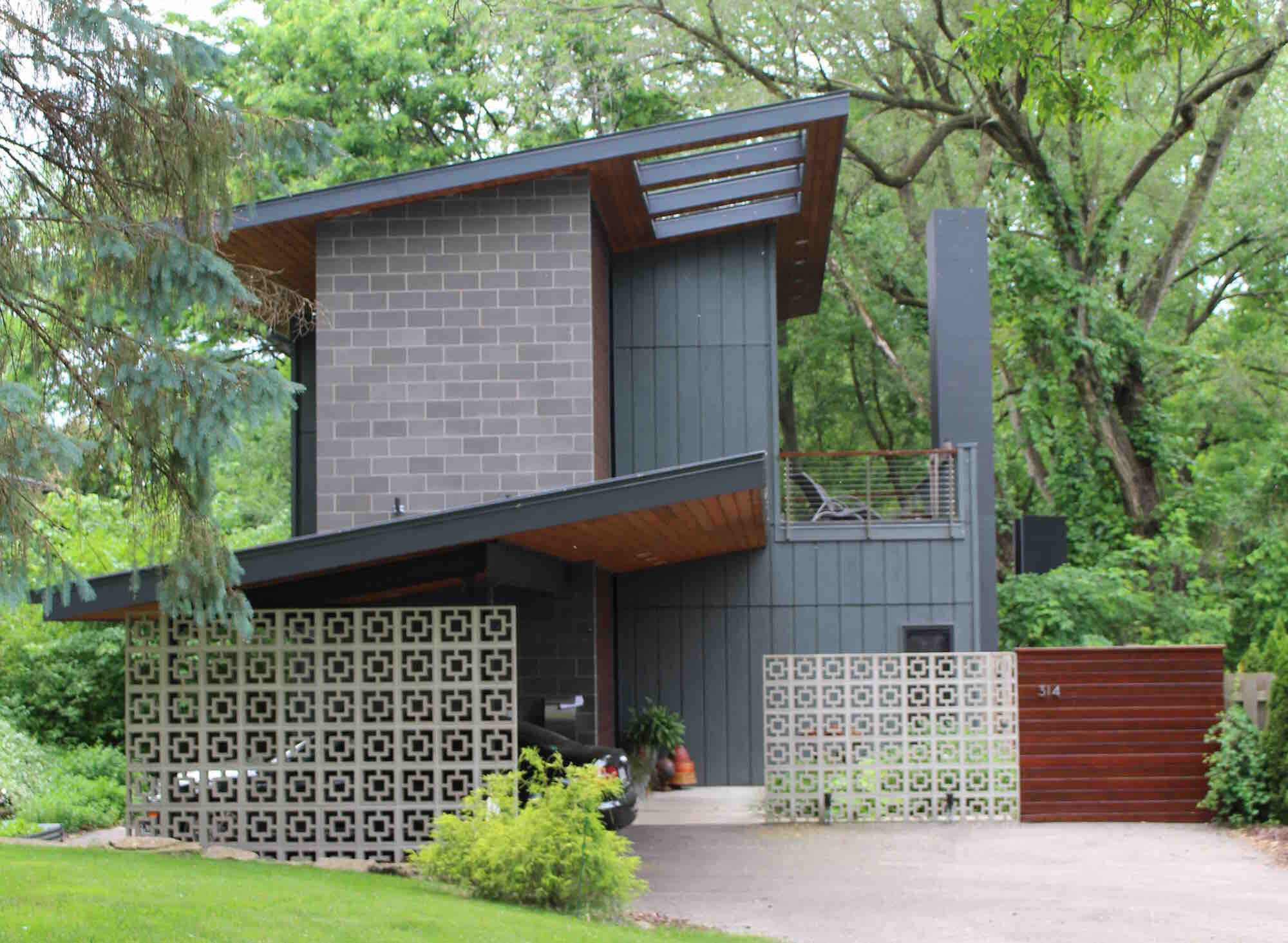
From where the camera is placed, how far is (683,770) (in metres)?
17.5

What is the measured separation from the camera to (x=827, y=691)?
1490cm

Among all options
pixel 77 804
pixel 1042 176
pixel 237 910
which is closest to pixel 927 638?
pixel 77 804

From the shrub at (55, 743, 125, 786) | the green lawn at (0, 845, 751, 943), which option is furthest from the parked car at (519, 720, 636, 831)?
the shrub at (55, 743, 125, 786)

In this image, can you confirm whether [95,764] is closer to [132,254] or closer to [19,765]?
[19,765]

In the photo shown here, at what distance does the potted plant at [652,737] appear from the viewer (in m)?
17.1

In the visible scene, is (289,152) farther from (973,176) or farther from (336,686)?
(973,176)

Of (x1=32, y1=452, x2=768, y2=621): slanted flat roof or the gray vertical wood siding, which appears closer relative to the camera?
(x1=32, y1=452, x2=768, y2=621): slanted flat roof

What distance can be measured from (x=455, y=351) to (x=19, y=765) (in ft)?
18.6

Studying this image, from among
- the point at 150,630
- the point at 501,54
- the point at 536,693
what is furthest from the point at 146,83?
the point at 501,54

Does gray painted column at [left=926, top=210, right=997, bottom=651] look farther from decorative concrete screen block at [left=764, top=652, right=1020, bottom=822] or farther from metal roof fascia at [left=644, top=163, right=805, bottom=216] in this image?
decorative concrete screen block at [left=764, top=652, right=1020, bottom=822]

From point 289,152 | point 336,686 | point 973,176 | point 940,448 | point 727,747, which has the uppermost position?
point 973,176

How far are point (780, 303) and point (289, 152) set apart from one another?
46.1 feet

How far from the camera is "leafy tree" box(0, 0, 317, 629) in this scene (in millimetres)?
8789

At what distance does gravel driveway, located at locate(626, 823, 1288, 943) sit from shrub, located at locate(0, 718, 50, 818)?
544 cm
